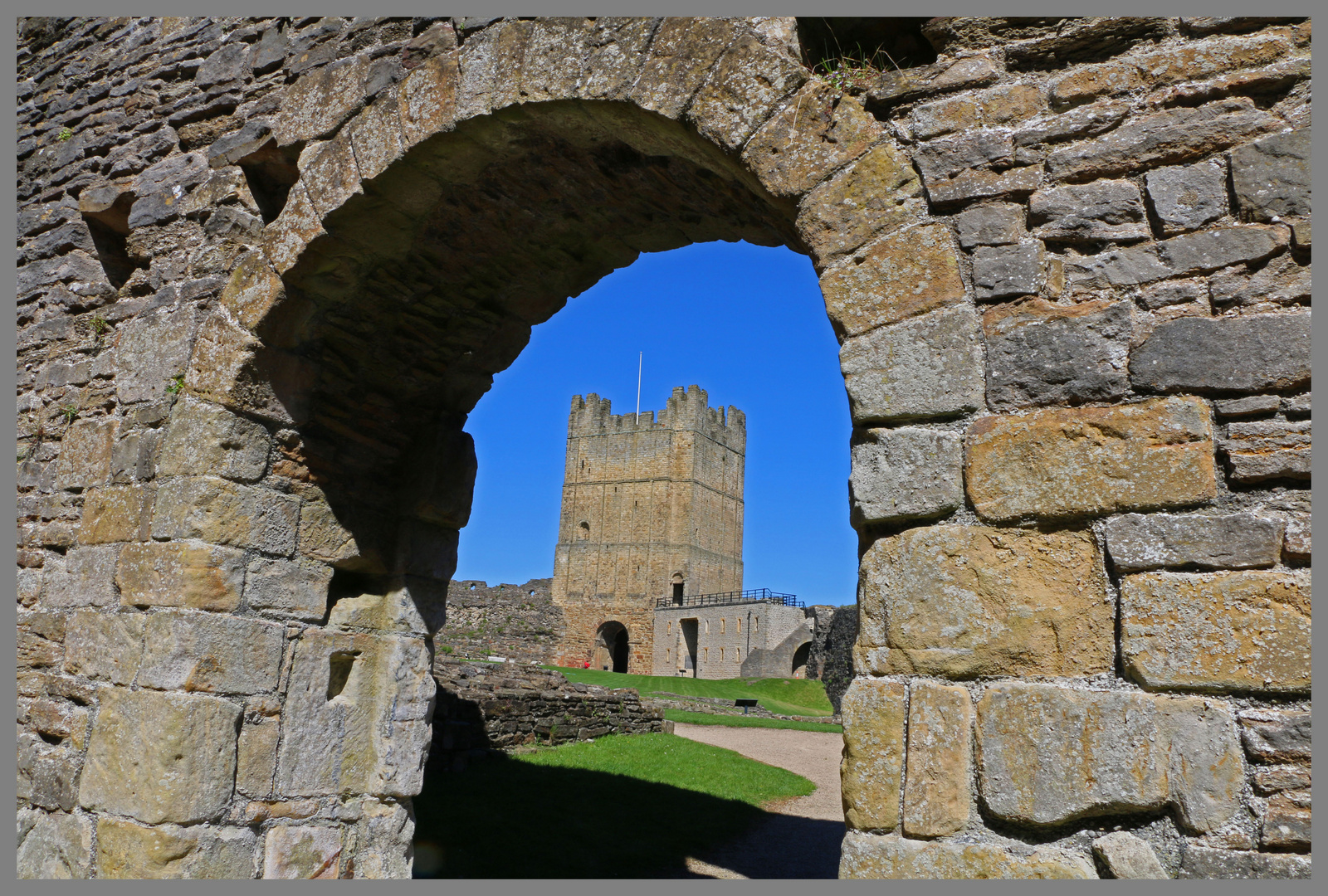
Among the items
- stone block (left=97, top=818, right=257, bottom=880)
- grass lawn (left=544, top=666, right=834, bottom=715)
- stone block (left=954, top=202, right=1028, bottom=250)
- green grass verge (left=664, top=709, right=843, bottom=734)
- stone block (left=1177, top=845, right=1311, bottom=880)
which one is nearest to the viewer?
stone block (left=1177, top=845, right=1311, bottom=880)

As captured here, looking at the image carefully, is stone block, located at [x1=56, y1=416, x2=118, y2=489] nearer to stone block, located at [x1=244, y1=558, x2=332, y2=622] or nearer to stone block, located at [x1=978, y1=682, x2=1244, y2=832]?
stone block, located at [x1=244, y1=558, x2=332, y2=622]

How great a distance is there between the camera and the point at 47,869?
157 inches

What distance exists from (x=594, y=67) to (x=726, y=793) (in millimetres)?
9506

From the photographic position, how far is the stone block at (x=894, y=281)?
2656 millimetres

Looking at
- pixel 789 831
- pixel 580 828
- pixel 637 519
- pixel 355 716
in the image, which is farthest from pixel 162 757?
pixel 637 519

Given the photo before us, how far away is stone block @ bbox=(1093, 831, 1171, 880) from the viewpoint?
213 cm

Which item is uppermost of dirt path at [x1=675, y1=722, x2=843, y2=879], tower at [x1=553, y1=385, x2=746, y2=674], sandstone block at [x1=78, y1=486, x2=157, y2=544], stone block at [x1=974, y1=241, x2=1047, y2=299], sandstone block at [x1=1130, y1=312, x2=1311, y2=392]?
tower at [x1=553, y1=385, x2=746, y2=674]

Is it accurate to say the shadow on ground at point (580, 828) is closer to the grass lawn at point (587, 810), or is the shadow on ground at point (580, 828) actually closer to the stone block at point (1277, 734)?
the grass lawn at point (587, 810)

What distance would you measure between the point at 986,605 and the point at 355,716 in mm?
3374

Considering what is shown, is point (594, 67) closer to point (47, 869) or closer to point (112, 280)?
point (112, 280)

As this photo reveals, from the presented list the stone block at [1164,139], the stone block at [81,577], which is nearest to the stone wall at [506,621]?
the stone block at [81,577]

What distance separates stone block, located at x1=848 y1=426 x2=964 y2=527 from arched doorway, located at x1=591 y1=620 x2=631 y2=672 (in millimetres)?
43078

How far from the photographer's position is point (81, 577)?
4.30 meters

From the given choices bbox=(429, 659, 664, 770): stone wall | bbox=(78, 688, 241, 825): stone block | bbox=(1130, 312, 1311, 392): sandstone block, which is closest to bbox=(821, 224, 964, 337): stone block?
bbox=(1130, 312, 1311, 392): sandstone block
